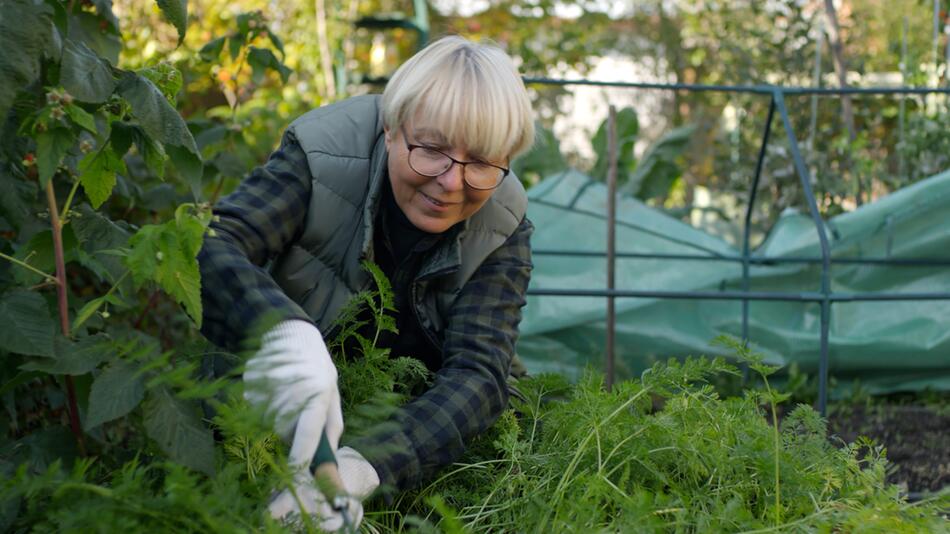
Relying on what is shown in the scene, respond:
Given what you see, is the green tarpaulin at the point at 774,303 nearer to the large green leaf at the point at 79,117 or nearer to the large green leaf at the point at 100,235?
the large green leaf at the point at 100,235

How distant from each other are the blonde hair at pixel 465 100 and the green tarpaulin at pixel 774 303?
2.10 m

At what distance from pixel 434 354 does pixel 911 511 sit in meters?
0.86

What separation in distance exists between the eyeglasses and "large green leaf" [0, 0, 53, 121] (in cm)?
55

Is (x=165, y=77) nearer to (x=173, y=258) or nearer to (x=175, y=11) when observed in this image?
(x=175, y=11)

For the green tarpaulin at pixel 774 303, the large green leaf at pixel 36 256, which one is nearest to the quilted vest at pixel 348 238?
the large green leaf at pixel 36 256

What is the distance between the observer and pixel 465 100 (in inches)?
61.3

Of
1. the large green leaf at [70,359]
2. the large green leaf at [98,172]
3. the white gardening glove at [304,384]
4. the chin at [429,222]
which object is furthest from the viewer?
the chin at [429,222]

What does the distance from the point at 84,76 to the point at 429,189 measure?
54 cm

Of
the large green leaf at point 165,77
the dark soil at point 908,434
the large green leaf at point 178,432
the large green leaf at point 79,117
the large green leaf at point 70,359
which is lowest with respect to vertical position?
the dark soil at point 908,434

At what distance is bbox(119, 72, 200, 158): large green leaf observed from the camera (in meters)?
1.33

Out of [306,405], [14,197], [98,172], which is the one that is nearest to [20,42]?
[98,172]

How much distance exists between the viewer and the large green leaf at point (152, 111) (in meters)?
1.33

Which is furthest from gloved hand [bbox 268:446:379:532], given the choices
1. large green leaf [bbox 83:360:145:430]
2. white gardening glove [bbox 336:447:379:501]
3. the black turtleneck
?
the black turtleneck

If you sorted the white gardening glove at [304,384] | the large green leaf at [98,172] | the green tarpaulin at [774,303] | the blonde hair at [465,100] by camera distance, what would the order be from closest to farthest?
the white gardening glove at [304,384] → the large green leaf at [98,172] → the blonde hair at [465,100] → the green tarpaulin at [774,303]
